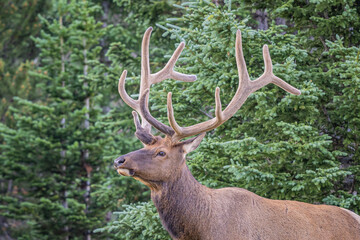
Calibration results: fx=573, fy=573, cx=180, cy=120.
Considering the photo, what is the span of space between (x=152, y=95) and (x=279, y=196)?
8.61 feet

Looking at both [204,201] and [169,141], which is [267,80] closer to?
[169,141]

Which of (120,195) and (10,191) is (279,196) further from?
(10,191)

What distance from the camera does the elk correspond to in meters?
5.77

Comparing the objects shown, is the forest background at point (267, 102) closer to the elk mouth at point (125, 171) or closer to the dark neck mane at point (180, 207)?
the dark neck mane at point (180, 207)

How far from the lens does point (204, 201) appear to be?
5934mm

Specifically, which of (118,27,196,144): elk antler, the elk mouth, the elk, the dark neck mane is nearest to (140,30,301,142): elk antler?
the elk

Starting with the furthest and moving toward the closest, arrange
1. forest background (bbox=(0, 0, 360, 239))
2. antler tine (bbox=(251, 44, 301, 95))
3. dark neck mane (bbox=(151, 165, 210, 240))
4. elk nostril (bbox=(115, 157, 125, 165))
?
forest background (bbox=(0, 0, 360, 239)), antler tine (bbox=(251, 44, 301, 95)), dark neck mane (bbox=(151, 165, 210, 240)), elk nostril (bbox=(115, 157, 125, 165))

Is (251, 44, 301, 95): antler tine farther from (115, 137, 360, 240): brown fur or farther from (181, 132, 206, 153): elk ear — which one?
(115, 137, 360, 240): brown fur

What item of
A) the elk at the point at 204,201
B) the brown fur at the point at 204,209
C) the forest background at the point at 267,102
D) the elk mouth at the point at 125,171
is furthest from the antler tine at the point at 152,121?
the forest background at the point at 267,102

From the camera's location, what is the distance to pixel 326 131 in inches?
310

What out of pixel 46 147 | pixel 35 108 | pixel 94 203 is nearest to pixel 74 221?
pixel 94 203

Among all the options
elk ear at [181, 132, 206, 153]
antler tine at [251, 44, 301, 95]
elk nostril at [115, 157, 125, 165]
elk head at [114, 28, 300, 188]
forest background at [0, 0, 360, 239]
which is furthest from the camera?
forest background at [0, 0, 360, 239]

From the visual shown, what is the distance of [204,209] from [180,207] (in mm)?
248

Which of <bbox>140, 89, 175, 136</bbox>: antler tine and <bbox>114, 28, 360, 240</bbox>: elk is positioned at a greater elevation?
<bbox>140, 89, 175, 136</bbox>: antler tine
